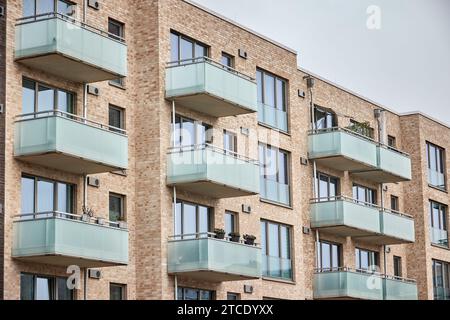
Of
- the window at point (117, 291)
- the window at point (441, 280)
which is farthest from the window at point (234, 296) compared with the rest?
the window at point (441, 280)

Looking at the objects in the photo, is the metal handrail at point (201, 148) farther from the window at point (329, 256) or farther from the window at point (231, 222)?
the window at point (329, 256)

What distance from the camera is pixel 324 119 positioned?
46312 millimetres

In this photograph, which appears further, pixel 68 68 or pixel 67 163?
pixel 68 68

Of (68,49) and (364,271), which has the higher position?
(68,49)

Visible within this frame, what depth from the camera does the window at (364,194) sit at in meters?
48.2

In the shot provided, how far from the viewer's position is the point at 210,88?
35562 millimetres

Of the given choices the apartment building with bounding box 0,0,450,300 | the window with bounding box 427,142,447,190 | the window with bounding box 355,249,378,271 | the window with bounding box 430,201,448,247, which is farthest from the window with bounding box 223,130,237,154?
the window with bounding box 430,201,448,247

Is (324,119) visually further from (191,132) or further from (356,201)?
(191,132)

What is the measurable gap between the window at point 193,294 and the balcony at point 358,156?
9.87 metres

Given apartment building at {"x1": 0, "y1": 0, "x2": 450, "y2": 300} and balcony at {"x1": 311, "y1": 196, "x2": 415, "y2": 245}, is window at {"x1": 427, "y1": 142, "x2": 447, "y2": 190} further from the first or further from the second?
balcony at {"x1": 311, "y1": 196, "x2": 415, "y2": 245}

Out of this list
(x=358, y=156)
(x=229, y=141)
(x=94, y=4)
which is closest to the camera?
(x=94, y=4)

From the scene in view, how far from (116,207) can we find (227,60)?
8.28 m

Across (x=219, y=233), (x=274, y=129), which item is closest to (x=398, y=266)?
(x=274, y=129)
